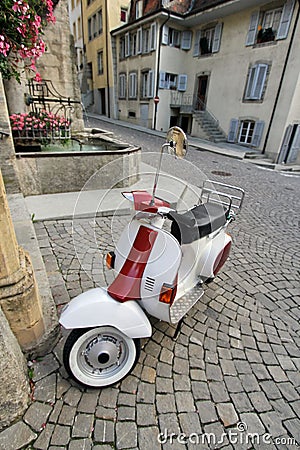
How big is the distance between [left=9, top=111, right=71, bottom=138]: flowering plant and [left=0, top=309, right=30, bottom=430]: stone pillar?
4.78 meters

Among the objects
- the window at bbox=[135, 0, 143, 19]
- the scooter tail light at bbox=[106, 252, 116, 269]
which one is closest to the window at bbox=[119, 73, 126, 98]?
the window at bbox=[135, 0, 143, 19]

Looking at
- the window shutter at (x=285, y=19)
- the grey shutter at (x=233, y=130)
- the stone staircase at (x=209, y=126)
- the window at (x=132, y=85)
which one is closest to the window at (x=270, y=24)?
the window shutter at (x=285, y=19)

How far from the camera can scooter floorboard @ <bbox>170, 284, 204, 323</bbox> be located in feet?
6.70

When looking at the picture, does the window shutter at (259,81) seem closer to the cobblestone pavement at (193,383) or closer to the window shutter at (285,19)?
the window shutter at (285,19)

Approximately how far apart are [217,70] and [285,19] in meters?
4.39

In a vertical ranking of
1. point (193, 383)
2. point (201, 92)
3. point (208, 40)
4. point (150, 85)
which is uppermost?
point (208, 40)

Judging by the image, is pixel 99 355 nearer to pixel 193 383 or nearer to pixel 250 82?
pixel 193 383

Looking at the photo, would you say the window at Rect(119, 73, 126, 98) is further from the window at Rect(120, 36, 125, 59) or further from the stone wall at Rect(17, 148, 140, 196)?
the stone wall at Rect(17, 148, 140, 196)

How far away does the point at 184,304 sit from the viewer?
2.20 meters

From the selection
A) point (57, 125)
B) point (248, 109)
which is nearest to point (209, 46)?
point (248, 109)

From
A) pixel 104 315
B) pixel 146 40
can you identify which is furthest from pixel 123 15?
pixel 104 315

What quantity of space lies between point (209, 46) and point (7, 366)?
1923cm

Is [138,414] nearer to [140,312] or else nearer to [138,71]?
[140,312]

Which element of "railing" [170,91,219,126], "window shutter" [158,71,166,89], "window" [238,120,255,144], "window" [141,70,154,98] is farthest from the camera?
"window" [141,70,154,98]
